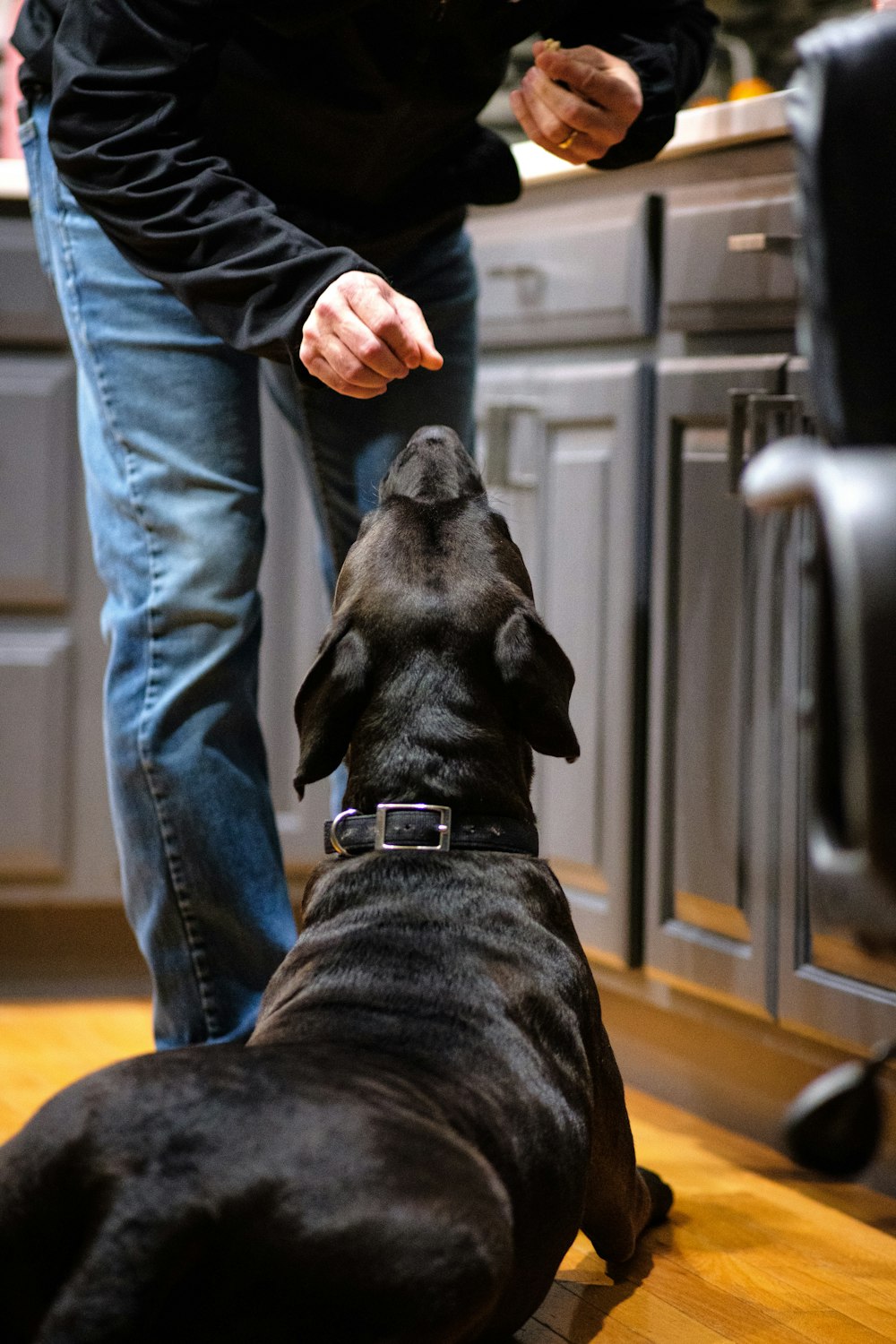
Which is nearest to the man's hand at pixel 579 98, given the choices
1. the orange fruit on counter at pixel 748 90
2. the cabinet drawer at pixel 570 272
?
the cabinet drawer at pixel 570 272

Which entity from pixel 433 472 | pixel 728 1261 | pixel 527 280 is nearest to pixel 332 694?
pixel 433 472

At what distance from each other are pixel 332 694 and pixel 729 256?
80 cm

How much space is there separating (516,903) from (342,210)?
2.51 ft

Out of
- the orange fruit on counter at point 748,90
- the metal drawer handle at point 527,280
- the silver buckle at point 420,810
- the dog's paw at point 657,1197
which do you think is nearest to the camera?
the silver buckle at point 420,810

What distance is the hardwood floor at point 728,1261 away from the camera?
1243 mm

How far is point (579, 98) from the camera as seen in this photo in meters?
1.58

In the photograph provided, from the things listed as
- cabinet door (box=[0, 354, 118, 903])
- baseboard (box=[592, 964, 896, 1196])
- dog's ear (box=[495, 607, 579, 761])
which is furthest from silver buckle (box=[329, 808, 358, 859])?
cabinet door (box=[0, 354, 118, 903])

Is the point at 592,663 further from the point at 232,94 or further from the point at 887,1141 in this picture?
the point at 232,94

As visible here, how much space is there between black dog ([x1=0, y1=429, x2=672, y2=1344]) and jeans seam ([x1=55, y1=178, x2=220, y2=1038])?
270mm

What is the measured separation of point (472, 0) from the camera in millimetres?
1476

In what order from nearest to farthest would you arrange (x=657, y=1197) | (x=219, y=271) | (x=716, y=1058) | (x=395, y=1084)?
(x=395, y=1084)
(x=219, y=271)
(x=657, y=1197)
(x=716, y=1058)

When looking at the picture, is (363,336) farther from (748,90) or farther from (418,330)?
(748,90)

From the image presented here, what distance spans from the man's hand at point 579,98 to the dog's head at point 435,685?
56 cm

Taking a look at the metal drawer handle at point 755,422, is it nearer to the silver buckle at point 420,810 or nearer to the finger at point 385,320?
the finger at point 385,320
